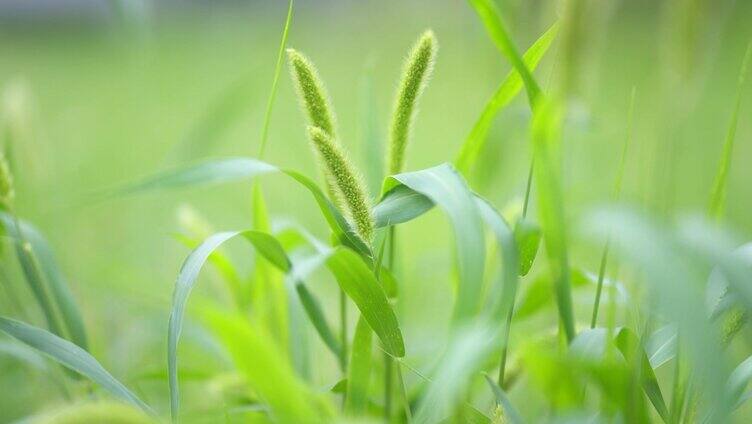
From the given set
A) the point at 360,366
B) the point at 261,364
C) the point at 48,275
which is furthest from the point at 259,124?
the point at 261,364

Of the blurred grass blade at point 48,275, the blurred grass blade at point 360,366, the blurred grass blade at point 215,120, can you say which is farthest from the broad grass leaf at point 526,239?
the blurred grass blade at point 215,120

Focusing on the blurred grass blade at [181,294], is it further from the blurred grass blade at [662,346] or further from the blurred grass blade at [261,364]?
the blurred grass blade at [662,346]

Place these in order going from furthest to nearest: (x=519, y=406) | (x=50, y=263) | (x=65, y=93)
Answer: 1. (x=65, y=93)
2. (x=519, y=406)
3. (x=50, y=263)

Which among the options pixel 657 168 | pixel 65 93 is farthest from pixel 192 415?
pixel 65 93

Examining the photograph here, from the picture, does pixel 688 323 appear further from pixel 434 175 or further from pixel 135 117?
pixel 135 117

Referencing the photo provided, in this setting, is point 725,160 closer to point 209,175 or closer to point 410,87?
point 410,87
